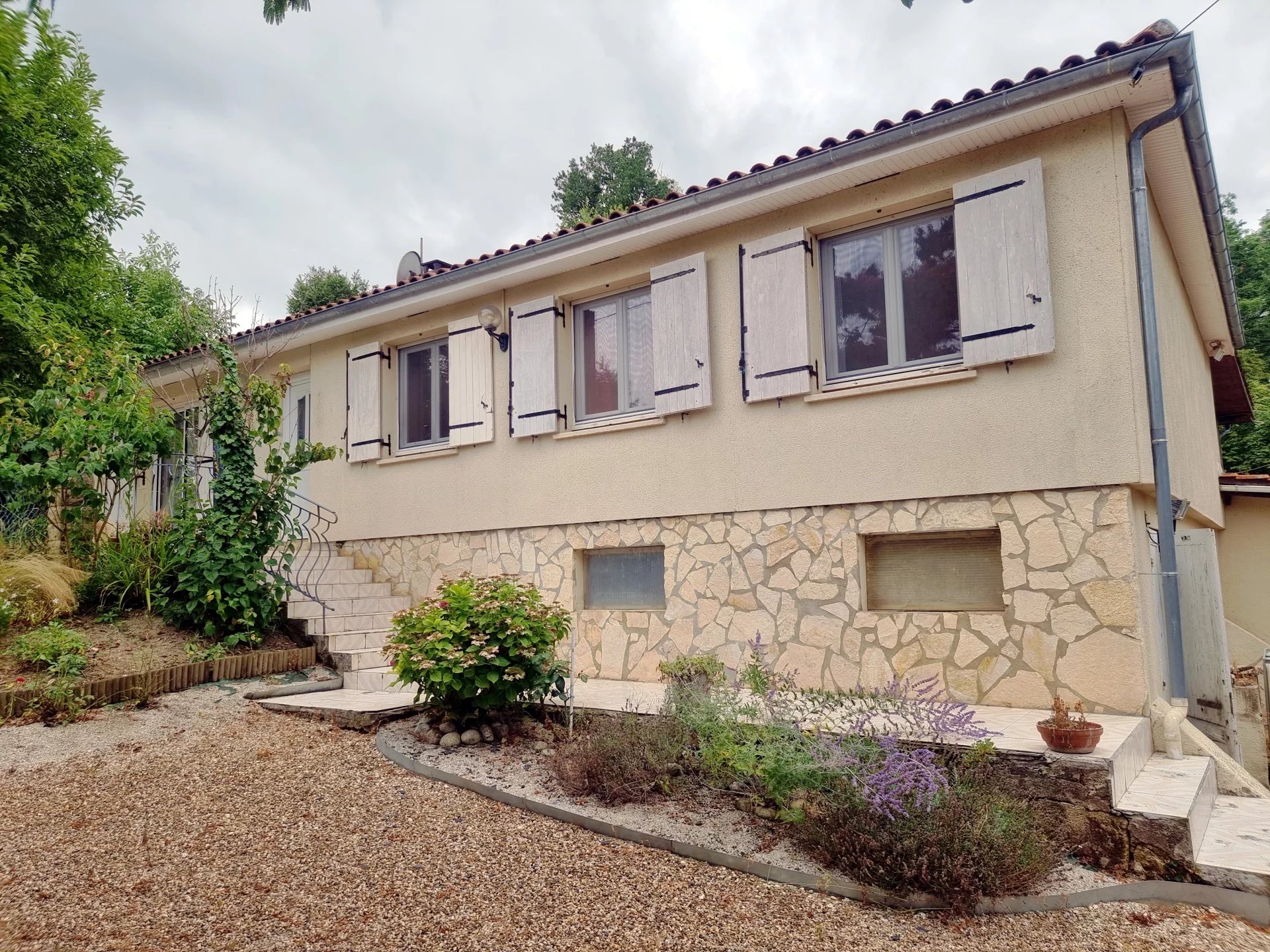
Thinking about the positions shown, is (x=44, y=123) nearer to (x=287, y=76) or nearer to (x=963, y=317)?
(x=287, y=76)

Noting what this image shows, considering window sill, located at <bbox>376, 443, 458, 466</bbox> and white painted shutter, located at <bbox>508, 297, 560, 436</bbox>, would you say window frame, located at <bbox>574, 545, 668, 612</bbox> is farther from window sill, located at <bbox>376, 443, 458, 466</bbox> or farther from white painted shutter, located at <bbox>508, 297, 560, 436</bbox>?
window sill, located at <bbox>376, 443, 458, 466</bbox>

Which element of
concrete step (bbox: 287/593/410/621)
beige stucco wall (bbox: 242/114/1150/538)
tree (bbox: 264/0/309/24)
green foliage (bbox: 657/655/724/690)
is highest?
tree (bbox: 264/0/309/24)

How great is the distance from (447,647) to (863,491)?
317cm

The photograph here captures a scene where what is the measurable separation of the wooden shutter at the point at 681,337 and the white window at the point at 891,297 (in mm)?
1013

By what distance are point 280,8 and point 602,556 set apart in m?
4.93

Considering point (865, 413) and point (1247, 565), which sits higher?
point (865, 413)

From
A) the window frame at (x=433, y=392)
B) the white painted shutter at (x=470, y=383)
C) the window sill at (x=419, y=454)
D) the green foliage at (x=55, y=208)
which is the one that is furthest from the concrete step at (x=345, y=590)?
the green foliage at (x=55, y=208)

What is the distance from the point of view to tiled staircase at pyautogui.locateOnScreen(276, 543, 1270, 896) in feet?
12.0

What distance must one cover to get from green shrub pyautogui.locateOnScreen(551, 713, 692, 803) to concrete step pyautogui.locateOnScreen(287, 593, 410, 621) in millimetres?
3950

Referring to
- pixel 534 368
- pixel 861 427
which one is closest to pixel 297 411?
pixel 534 368

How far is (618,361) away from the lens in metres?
7.83

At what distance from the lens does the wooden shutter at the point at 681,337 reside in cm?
694

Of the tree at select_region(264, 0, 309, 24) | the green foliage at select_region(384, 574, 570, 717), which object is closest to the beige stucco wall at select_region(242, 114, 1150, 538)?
the green foliage at select_region(384, 574, 570, 717)

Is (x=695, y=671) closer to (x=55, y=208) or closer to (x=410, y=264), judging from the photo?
(x=410, y=264)
